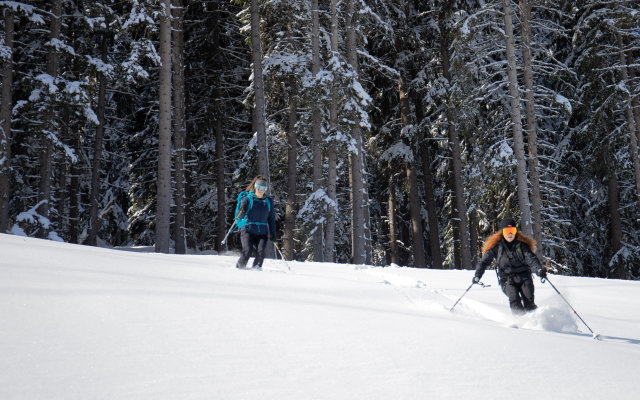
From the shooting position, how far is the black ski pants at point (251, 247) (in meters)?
8.89

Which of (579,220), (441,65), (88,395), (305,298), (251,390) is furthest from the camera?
(579,220)

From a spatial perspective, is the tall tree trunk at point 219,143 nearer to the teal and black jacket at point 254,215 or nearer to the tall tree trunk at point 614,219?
the teal and black jacket at point 254,215

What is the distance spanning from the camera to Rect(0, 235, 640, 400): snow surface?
9.64ft

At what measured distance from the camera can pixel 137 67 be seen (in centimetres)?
1530

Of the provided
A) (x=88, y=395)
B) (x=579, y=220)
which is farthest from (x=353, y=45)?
(x=88, y=395)

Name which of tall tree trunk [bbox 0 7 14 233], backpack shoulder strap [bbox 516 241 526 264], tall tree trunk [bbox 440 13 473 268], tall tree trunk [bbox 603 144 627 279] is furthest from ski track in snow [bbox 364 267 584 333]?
tall tree trunk [bbox 603 144 627 279]

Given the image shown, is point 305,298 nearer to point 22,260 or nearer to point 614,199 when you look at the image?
point 22,260

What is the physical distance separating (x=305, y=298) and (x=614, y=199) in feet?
57.5

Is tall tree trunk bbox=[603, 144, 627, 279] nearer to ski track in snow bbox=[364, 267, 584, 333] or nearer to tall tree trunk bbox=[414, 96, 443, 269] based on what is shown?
tall tree trunk bbox=[414, 96, 443, 269]

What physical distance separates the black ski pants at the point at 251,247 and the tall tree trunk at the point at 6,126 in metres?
8.67

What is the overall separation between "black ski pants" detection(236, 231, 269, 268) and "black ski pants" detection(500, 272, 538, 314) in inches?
171

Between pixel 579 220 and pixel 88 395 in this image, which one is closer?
pixel 88 395

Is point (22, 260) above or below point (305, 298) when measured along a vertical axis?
above

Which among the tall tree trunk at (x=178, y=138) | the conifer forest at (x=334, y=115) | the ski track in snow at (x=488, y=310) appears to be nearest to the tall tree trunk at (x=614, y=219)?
the conifer forest at (x=334, y=115)
